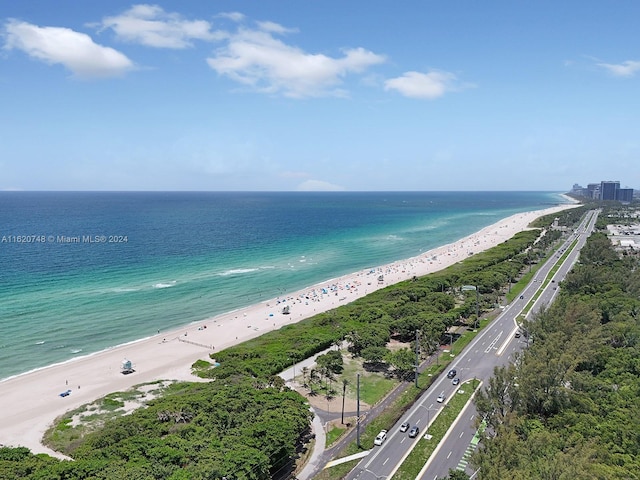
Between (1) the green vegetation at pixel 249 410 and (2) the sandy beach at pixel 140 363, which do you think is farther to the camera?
(2) the sandy beach at pixel 140 363

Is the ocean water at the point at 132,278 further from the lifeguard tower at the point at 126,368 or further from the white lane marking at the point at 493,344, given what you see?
the white lane marking at the point at 493,344

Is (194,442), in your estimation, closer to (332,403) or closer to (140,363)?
(332,403)

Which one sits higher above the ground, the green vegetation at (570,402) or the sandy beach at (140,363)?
the green vegetation at (570,402)

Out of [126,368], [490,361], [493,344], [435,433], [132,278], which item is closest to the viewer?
[435,433]

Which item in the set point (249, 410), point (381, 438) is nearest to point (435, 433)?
point (381, 438)

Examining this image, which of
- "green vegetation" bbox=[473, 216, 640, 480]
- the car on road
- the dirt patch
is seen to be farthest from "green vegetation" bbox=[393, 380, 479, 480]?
the dirt patch

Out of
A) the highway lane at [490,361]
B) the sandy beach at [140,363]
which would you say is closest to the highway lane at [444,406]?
the highway lane at [490,361]
